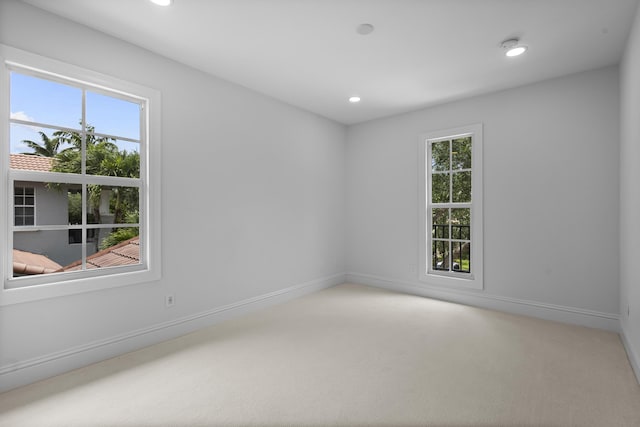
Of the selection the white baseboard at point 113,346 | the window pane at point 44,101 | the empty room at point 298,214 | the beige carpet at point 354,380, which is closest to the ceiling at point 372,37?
the empty room at point 298,214

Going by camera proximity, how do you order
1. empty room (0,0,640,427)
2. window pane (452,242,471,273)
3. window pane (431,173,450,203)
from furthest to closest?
window pane (431,173,450,203) < window pane (452,242,471,273) < empty room (0,0,640,427)

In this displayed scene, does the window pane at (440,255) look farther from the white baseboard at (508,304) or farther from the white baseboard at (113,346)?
the white baseboard at (113,346)

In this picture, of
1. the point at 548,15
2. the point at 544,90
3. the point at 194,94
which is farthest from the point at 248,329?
the point at 544,90

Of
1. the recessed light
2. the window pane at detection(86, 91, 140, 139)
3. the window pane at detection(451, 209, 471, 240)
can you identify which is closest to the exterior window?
the window pane at detection(86, 91, 140, 139)

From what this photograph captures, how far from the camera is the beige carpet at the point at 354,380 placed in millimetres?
1790

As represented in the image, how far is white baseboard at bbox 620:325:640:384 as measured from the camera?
7.13 ft

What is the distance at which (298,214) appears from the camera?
171 inches

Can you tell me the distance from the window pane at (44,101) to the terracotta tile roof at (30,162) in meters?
0.27

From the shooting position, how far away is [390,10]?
2.24 meters

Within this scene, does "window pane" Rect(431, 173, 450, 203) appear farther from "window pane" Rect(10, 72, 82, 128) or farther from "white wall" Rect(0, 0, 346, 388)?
"window pane" Rect(10, 72, 82, 128)

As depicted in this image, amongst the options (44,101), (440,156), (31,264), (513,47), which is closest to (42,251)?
(31,264)

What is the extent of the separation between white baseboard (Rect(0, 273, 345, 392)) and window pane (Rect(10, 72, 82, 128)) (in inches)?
67.0

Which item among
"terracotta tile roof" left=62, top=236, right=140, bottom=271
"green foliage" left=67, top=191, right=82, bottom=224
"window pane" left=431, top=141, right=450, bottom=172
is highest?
"window pane" left=431, top=141, right=450, bottom=172

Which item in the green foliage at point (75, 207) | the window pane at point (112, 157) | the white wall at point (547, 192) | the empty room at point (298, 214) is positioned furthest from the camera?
the white wall at point (547, 192)
